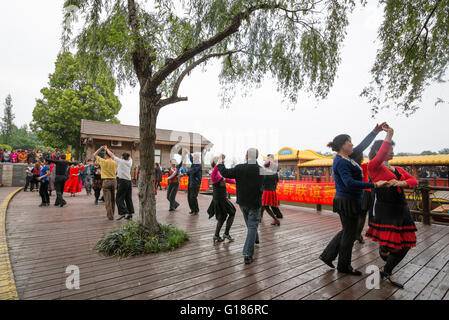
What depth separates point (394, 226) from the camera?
252 cm

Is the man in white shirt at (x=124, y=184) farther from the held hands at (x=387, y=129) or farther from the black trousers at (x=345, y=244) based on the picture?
the held hands at (x=387, y=129)

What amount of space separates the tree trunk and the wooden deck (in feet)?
2.76

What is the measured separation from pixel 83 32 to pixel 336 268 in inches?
263

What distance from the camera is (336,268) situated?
316 cm

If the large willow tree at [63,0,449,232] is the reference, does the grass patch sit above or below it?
below

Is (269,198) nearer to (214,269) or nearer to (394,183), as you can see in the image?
(214,269)

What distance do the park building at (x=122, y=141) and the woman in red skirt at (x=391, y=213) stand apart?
18944 millimetres

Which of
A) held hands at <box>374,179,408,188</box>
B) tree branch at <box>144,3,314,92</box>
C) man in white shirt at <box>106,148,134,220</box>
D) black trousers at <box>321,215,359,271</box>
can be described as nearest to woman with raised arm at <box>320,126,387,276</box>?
black trousers at <box>321,215,359,271</box>

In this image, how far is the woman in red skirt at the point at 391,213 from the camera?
250 centimetres

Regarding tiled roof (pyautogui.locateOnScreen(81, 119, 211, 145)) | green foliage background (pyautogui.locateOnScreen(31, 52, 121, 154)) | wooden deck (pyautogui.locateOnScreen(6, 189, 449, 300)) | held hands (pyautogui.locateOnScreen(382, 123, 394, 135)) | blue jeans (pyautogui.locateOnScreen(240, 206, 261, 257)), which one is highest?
green foliage background (pyautogui.locateOnScreen(31, 52, 121, 154))

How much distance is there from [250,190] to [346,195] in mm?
1309

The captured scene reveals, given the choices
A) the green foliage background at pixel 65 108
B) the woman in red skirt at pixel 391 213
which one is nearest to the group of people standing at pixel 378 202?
the woman in red skirt at pixel 391 213

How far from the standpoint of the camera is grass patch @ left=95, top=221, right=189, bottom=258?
3674 millimetres

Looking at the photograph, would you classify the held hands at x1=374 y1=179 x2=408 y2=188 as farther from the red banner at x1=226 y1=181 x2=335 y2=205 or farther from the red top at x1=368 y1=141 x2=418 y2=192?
the red banner at x1=226 y1=181 x2=335 y2=205
